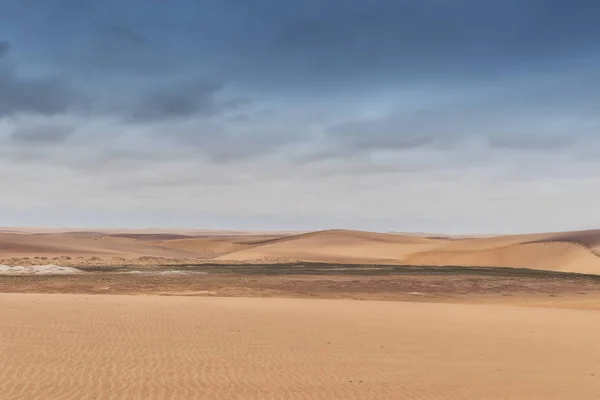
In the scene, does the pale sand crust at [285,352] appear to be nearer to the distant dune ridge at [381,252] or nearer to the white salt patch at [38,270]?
the white salt patch at [38,270]

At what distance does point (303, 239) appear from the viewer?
116 meters

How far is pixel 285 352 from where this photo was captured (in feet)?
49.4

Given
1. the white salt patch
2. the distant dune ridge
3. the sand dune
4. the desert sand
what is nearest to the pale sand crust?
the desert sand

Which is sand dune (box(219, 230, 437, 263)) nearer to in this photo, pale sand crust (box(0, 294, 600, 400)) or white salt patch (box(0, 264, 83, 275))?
white salt patch (box(0, 264, 83, 275))

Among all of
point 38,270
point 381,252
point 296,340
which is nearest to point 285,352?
point 296,340

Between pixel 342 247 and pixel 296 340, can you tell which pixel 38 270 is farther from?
pixel 342 247

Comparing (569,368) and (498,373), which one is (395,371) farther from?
(569,368)

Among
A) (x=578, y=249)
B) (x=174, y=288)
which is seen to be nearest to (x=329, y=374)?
(x=174, y=288)

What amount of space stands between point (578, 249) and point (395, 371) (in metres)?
73.8

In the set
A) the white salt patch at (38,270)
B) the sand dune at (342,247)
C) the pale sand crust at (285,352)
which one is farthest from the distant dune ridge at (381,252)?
the pale sand crust at (285,352)

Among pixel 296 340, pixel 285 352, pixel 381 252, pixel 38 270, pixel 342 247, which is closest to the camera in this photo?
pixel 285 352

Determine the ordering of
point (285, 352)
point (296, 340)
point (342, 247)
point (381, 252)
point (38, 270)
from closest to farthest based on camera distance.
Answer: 1. point (285, 352)
2. point (296, 340)
3. point (38, 270)
4. point (381, 252)
5. point (342, 247)

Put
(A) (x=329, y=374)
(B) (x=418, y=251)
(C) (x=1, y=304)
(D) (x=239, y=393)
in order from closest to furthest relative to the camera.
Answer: (D) (x=239, y=393), (A) (x=329, y=374), (C) (x=1, y=304), (B) (x=418, y=251)

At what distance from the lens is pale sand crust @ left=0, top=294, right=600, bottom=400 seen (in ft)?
36.0
